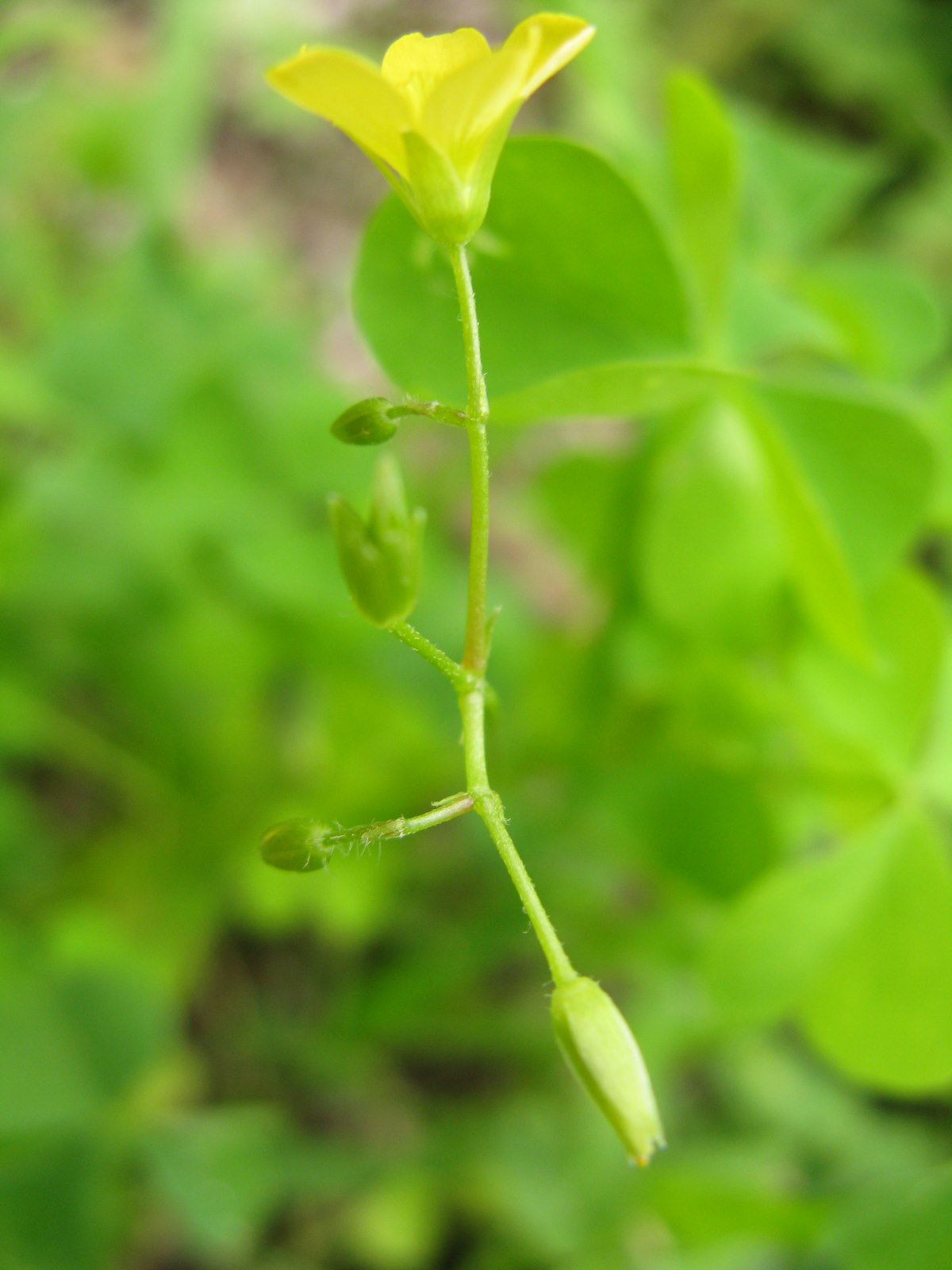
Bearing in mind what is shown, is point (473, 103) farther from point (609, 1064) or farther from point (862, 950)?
point (862, 950)

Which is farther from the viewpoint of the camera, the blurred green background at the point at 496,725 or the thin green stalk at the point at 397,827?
the blurred green background at the point at 496,725

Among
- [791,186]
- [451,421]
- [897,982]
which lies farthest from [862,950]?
[791,186]

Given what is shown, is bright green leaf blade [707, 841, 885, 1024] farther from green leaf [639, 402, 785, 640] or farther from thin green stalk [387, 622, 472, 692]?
thin green stalk [387, 622, 472, 692]

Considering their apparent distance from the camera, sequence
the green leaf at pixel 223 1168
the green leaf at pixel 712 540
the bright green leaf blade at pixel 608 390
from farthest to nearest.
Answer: the green leaf at pixel 223 1168 < the green leaf at pixel 712 540 < the bright green leaf blade at pixel 608 390

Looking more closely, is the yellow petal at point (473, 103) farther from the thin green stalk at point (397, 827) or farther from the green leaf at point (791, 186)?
the green leaf at point (791, 186)

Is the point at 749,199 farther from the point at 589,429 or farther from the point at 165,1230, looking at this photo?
the point at 165,1230

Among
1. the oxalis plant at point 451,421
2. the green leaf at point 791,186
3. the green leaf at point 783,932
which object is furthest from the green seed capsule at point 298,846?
the green leaf at point 791,186

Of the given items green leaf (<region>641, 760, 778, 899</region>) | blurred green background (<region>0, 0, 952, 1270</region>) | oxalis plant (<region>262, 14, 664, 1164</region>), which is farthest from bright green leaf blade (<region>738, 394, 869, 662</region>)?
oxalis plant (<region>262, 14, 664, 1164</region>)
